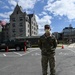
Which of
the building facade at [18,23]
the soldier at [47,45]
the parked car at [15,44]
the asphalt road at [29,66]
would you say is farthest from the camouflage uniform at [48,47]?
the building facade at [18,23]

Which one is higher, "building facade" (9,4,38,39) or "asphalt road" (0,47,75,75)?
"building facade" (9,4,38,39)

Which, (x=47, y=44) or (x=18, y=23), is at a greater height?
(x=18, y=23)

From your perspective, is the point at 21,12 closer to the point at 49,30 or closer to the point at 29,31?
the point at 29,31

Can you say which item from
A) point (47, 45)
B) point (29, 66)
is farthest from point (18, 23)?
point (47, 45)

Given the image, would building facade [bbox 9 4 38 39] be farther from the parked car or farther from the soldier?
the soldier

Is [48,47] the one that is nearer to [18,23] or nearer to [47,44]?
[47,44]

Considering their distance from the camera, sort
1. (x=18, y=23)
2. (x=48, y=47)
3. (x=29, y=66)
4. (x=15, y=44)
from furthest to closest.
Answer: (x=18, y=23)
(x=15, y=44)
(x=29, y=66)
(x=48, y=47)

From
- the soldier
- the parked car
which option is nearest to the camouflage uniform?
the soldier

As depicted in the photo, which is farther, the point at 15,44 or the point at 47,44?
the point at 15,44

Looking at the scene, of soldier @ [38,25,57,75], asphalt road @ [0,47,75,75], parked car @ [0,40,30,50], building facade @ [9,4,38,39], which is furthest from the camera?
building facade @ [9,4,38,39]

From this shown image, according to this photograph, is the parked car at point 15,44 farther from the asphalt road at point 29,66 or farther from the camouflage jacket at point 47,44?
the camouflage jacket at point 47,44

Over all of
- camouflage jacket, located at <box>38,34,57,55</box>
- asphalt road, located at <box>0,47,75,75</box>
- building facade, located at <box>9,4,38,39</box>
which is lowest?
asphalt road, located at <box>0,47,75,75</box>

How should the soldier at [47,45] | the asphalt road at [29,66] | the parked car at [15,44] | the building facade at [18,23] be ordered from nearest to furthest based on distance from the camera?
1. the soldier at [47,45]
2. the asphalt road at [29,66]
3. the parked car at [15,44]
4. the building facade at [18,23]

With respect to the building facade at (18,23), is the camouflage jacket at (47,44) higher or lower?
lower
